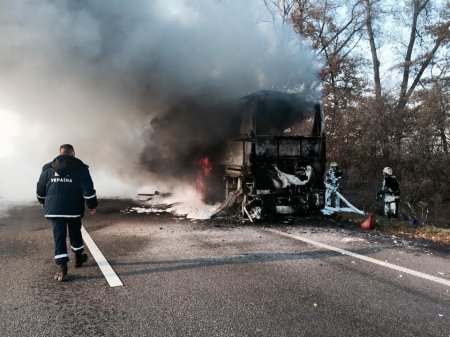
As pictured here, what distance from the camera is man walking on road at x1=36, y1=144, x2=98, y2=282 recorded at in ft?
14.0

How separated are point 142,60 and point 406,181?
1055 cm

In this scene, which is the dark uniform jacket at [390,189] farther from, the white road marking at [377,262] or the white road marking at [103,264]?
the white road marking at [103,264]

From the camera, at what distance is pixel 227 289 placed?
3.79 metres

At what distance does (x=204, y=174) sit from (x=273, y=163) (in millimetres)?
2482

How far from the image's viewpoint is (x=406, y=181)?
48.3 feet

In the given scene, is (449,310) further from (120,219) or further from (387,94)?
(387,94)

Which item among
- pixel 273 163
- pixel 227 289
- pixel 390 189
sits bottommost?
pixel 227 289

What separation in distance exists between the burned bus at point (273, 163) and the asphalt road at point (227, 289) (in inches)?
58.8

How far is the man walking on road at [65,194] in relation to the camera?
4281mm

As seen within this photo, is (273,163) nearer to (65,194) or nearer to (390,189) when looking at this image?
(390,189)

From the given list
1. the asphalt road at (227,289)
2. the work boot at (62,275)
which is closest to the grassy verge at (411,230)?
the asphalt road at (227,289)

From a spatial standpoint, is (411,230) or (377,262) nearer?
(377,262)

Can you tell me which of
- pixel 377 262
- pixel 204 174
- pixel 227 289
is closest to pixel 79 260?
pixel 227 289

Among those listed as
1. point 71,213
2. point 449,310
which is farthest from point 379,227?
point 71,213
